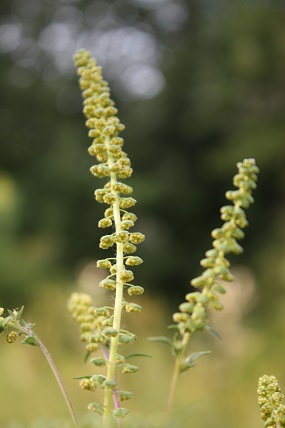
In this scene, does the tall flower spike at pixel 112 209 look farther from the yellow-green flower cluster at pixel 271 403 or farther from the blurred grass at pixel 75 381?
the blurred grass at pixel 75 381

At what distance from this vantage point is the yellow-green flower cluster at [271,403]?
1.53 feet

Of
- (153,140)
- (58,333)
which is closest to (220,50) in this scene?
(153,140)

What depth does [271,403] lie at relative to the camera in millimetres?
477

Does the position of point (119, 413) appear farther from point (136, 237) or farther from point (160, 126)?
point (160, 126)

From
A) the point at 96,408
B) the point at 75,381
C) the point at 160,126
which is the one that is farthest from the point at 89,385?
the point at 160,126

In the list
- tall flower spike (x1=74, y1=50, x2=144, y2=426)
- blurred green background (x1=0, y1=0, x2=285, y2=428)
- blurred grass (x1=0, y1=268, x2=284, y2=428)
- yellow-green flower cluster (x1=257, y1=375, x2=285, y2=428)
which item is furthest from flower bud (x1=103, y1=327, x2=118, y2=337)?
blurred green background (x1=0, y1=0, x2=285, y2=428)

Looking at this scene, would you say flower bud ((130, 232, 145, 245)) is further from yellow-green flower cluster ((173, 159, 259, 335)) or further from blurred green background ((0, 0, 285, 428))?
blurred green background ((0, 0, 285, 428))

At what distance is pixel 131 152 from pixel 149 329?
18.7ft

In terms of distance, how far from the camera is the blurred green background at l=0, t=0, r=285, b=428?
8727mm

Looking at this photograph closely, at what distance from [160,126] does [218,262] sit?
9610 millimetres

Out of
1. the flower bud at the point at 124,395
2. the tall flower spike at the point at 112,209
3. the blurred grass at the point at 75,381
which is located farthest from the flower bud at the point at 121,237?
the blurred grass at the point at 75,381

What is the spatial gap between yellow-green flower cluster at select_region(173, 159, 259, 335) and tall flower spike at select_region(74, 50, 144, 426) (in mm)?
35

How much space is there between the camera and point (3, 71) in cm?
984

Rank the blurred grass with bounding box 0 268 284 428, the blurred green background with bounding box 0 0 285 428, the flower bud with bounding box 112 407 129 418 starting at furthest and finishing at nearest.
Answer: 1. the blurred green background with bounding box 0 0 285 428
2. the blurred grass with bounding box 0 268 284 428
3. the flower bud with bounding box 112 407 129 418
